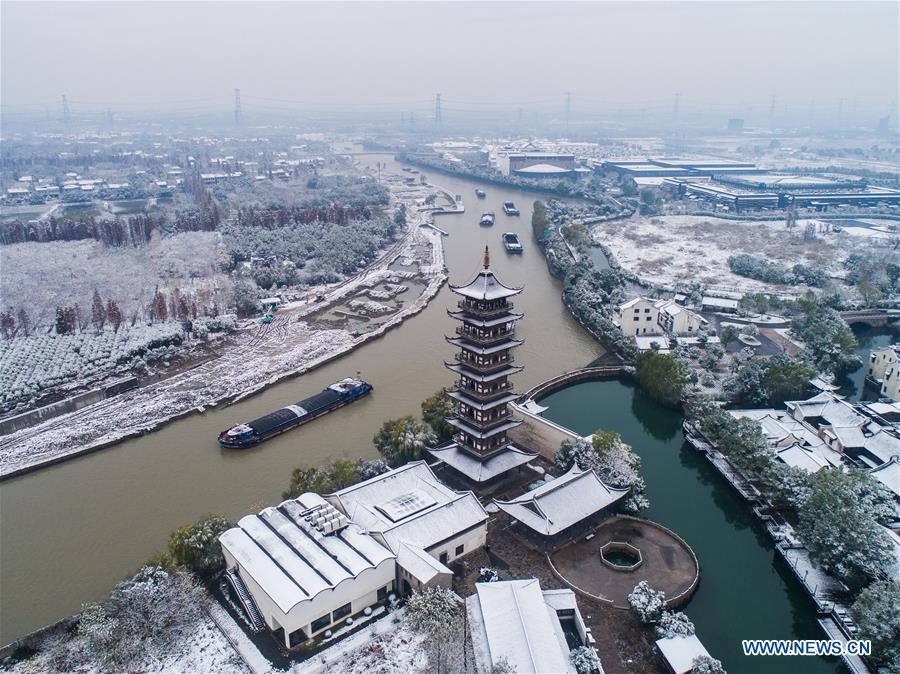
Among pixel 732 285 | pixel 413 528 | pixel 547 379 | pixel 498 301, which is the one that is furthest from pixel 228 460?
pixel 732 285

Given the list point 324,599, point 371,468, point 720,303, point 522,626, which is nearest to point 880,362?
point 720,303

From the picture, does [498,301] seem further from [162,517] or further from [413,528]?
[162,517]

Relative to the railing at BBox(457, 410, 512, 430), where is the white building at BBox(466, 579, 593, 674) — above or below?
below

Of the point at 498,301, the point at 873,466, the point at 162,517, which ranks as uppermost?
the point at 498,301

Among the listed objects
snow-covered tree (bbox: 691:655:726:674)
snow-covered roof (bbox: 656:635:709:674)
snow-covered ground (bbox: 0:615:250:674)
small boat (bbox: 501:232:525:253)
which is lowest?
snow-covered ground (bbox: 0:615:250:674)

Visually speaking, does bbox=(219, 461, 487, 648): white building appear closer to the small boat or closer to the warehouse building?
the small boat

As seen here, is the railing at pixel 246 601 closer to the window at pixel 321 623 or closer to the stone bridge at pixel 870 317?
the window at pixel 321 623

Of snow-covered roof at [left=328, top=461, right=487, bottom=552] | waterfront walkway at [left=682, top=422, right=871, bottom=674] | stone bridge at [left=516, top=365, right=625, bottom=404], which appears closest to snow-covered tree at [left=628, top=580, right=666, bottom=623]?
waterfront walkway at [left=682, top=422, right=871, bottom=674]
